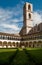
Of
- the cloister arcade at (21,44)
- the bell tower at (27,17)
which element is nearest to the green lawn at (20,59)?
the cloister arcade at (21,44)

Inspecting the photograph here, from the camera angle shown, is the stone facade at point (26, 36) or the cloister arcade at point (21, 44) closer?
the cloister arcade at point (21, 44)

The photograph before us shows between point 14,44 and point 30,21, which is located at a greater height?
point 30,21

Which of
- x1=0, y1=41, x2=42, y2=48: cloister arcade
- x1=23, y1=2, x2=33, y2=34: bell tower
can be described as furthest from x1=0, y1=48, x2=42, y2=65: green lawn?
x1=23, y1=2, x2=33, y2=34: bell tower

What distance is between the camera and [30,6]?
79.2 m

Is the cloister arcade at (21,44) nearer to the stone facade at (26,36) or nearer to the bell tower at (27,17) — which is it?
the stone facade at (26,36)

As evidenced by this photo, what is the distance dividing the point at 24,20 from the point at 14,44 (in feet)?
48.9

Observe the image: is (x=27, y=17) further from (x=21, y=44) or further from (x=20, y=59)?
(x=20, y=59)

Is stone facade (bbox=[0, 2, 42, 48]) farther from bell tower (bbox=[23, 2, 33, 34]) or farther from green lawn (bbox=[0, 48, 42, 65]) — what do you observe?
green lawn (bbox=[0, 48, 42, 65])

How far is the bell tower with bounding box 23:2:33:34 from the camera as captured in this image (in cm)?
7488

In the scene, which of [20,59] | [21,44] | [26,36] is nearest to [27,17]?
[26,36]

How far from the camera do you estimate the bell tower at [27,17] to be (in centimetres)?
7488

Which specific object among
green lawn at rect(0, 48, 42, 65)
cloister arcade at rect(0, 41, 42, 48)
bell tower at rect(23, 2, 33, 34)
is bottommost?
cloister arcade at rect(0, 41, 42, 48)

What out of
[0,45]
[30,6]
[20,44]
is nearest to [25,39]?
[20,44]

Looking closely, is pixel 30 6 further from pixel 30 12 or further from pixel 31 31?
pixel 31 31
